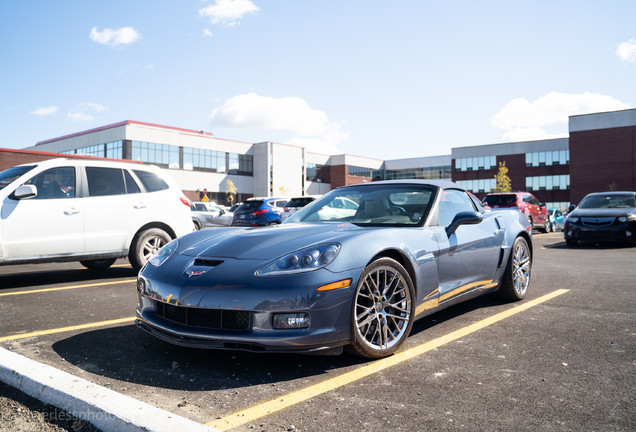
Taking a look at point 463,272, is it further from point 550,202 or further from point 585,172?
point 550,202

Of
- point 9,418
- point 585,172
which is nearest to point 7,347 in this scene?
point 9,418

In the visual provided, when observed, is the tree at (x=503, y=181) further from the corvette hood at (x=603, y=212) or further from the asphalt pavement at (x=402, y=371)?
the asphalt pavement at (x=402, y=371)

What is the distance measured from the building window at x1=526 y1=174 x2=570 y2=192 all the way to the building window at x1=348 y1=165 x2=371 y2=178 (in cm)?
2631

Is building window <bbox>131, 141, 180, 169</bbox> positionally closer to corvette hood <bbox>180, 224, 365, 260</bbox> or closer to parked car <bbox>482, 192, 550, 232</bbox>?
parked car <bbox>482, 192, 550, 232</bbox>

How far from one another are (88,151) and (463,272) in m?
59.6

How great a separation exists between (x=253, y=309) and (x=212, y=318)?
308 mm

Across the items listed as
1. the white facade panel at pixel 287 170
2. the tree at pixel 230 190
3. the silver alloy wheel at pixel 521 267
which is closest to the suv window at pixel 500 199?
the silver alloy wheel at pixel 521 267

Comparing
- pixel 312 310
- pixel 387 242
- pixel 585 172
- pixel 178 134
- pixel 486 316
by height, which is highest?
pixel 178 134

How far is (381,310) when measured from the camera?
336cm

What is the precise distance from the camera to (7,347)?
3504 mm

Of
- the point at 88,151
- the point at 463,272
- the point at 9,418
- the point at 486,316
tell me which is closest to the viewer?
the point at 9,418

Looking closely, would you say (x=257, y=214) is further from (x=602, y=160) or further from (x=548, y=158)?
(x=548, y=158)

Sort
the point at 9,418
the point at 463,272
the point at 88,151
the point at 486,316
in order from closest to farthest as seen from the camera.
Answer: the point at 9,418 → the point at 463,272 → the point at 486,316 → the point at 88,151

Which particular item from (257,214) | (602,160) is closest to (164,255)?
(257,214)
